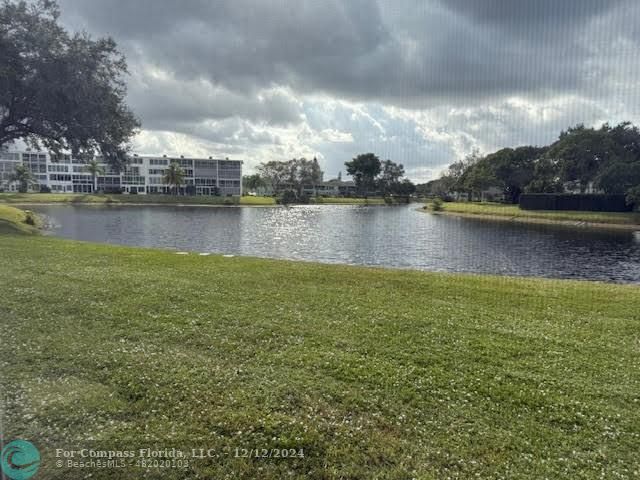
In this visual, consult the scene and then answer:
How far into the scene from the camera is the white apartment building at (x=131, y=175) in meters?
118

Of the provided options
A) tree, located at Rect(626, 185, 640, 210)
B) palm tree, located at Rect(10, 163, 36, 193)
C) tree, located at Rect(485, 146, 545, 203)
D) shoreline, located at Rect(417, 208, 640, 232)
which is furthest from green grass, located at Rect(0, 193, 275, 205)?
tree, located at Rect(626, 185, 640, 210)

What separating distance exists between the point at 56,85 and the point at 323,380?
26077 millimetres

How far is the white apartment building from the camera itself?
117875 mm

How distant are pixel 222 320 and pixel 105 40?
86.9 feet

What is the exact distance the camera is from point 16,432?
160 inches

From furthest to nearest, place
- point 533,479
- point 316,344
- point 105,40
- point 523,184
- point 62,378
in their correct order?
1. point 523,184
2. point 105,40
3. point 316,344
4. point 62,378
5. point 533,479

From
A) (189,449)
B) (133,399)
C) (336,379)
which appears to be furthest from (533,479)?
(133,399)

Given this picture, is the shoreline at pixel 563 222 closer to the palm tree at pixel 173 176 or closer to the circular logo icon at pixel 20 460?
the circular logo icon at pixel 20 460

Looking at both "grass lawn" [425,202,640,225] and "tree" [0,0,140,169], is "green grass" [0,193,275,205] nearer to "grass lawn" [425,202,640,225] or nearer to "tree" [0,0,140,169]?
"grass lawn" [425,202,640,225]

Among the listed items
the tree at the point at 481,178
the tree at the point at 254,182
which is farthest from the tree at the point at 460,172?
the tree at the point at 254,182

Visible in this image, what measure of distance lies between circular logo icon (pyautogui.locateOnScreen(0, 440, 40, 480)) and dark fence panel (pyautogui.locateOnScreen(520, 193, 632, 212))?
73.2 meters

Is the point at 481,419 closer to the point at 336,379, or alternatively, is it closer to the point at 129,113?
the point at 336,379

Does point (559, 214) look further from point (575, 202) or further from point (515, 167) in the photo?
point (515, 167)

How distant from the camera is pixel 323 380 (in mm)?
5238
